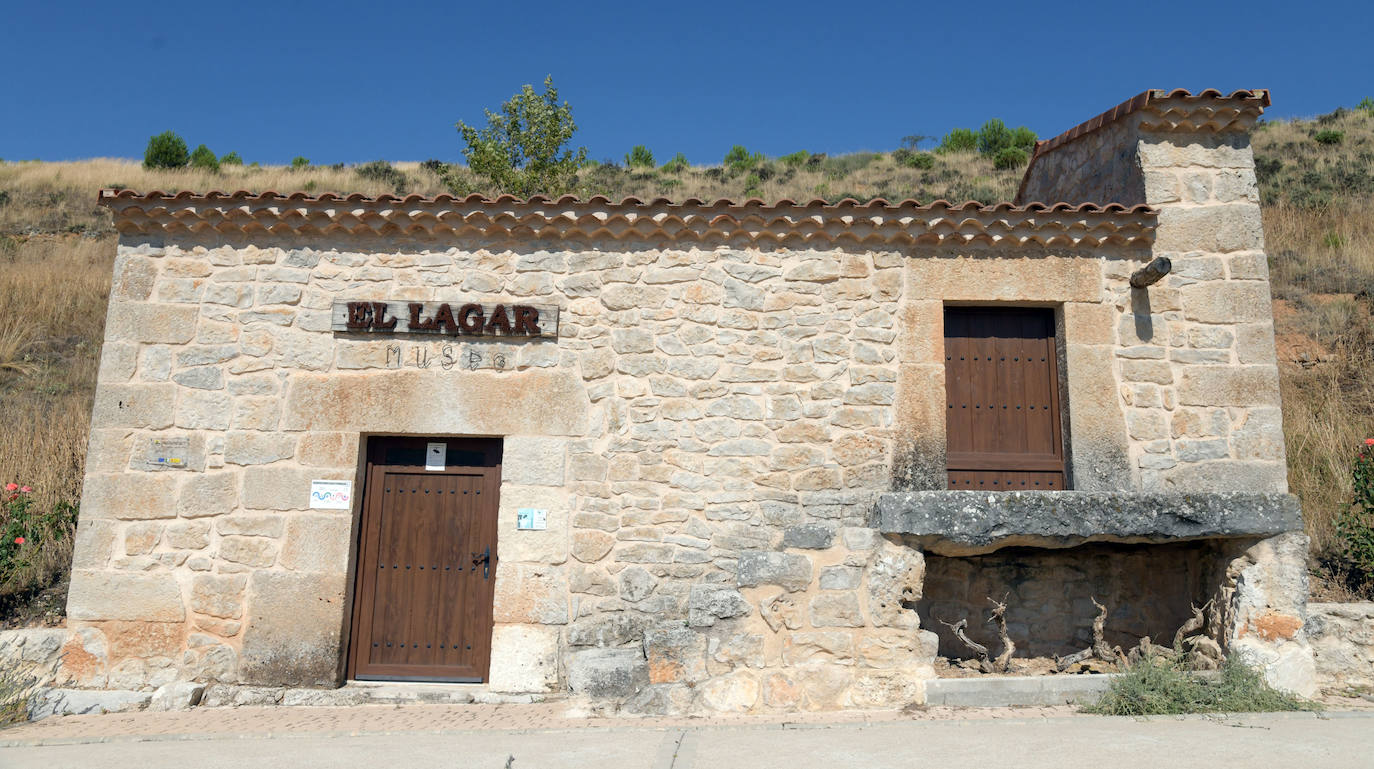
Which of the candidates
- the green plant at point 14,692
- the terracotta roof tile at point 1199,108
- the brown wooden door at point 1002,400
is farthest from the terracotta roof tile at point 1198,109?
the green plant at point 14,692

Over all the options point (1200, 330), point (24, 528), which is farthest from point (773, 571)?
point (24, 528)

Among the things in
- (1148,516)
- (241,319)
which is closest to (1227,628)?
(1148,516)

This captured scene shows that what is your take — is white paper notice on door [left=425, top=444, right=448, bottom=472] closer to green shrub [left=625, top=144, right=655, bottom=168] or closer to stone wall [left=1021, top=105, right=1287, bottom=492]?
stone wall [left=1021, top=105, right=1287, bottom=492]

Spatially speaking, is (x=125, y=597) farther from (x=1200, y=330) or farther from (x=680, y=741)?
(x=1200, y=330)

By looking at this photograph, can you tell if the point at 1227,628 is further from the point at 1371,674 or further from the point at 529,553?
the point at 529,553

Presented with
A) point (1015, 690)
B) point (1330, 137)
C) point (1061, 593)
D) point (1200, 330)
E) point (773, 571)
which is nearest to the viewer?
point (1015, 690)

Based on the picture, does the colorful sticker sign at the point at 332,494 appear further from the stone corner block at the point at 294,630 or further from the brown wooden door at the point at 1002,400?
the brown wooden door at the point at 1002,400

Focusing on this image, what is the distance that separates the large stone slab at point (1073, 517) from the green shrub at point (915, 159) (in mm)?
17788

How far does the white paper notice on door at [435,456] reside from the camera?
630cm

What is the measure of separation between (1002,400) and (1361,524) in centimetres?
328

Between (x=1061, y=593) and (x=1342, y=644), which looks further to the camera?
(x=1061, y=593)

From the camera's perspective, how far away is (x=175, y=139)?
24.5 m

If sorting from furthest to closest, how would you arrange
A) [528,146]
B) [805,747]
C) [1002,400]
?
1. [528,146]
2. [1002,400]
3. [805,747]

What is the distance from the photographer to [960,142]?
24.3 metres
